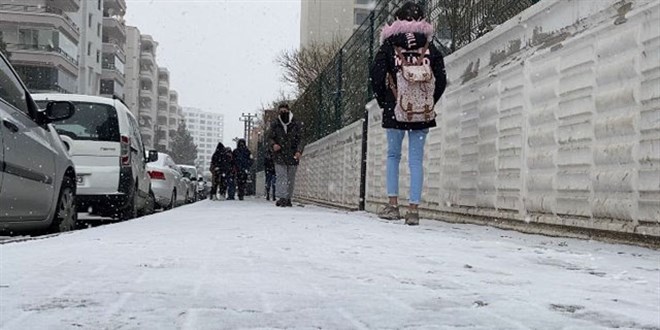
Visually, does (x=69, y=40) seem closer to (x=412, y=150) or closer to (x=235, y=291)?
(x=412, y=150)

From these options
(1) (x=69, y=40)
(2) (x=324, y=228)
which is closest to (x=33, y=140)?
(2) (x=324, y=228)

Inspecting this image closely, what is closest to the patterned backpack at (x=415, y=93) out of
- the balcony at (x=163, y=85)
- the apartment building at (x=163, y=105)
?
the apartment building at (x=163, y=105)

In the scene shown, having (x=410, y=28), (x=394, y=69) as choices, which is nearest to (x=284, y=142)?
(x=394, y=69)

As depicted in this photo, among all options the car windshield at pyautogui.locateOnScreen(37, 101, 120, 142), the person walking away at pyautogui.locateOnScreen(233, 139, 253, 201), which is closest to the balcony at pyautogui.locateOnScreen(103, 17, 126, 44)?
the person walking away at pyautogui.locateOnScreen(233, 139, 253, 201)

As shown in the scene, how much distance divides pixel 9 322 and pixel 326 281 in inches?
45.0

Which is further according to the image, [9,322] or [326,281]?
[326,281]

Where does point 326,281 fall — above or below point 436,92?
below

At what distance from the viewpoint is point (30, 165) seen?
5.06 m

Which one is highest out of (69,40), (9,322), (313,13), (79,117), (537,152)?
(313,13)

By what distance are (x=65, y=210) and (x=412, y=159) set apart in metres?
3.23

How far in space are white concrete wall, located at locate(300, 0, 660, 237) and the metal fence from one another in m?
0.67

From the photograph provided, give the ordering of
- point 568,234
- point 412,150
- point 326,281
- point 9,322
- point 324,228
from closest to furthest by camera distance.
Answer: point 9,322 < point 326,281 < point 568,234 < point 324,228 < point 412,150

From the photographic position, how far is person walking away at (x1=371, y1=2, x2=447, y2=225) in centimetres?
623

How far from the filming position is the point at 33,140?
521 centimetres
